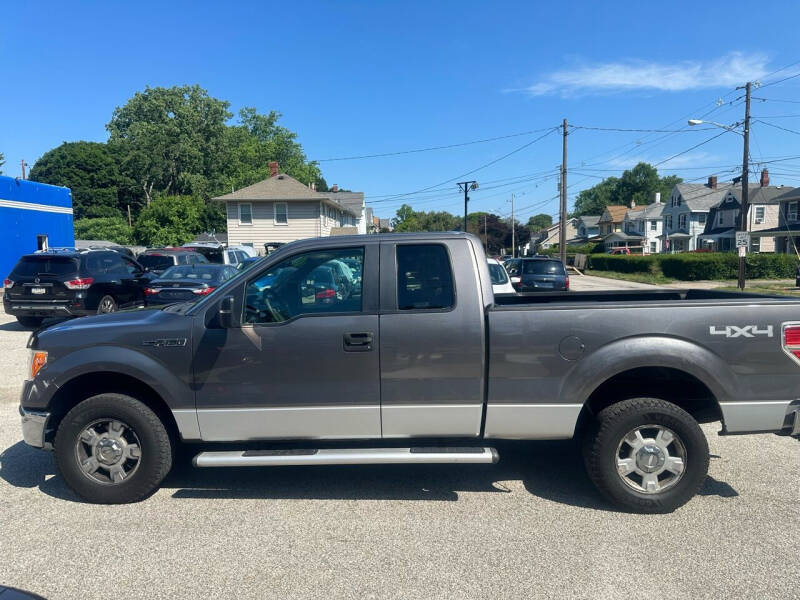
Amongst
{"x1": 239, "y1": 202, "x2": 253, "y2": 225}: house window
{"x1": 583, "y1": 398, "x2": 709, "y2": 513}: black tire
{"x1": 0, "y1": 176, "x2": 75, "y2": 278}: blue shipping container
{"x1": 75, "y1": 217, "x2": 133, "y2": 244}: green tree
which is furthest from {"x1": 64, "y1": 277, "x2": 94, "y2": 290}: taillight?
{"x1": 75, "y1": 217, "x2": 133, "y2": 244}: green tree

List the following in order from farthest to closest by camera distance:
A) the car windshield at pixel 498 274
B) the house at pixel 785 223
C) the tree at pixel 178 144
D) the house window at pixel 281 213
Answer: the tree at pixel 178 144 → the house at pixel 785 223 → the house window at pixel 281 213 → the car windshield at pixel 498 274

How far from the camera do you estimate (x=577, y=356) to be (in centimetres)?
422

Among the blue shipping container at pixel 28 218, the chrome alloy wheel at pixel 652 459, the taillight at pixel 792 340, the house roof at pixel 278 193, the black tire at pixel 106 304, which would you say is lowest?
the chrome alloy wheel at pixel 652 459

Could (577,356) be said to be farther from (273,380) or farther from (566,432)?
(273,380)

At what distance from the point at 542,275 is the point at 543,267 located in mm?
458

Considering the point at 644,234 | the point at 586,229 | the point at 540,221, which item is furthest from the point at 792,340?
the point at 540,221

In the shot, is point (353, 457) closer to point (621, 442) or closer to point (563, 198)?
point (621, 442)

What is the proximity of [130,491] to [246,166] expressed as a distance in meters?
64.2

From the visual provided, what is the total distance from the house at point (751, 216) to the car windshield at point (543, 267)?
42.2 metres

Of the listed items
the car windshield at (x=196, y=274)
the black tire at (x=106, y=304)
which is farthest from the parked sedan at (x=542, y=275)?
the black tire at (x=106, y=304)

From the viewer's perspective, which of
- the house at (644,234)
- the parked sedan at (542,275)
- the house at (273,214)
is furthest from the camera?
the house at (644,234)

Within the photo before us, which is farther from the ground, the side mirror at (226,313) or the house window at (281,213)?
the house window at (281,213)

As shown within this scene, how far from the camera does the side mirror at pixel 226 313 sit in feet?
13.9

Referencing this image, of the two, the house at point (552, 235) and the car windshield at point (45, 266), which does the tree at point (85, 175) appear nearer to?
the car windshield at point (45, 266)
